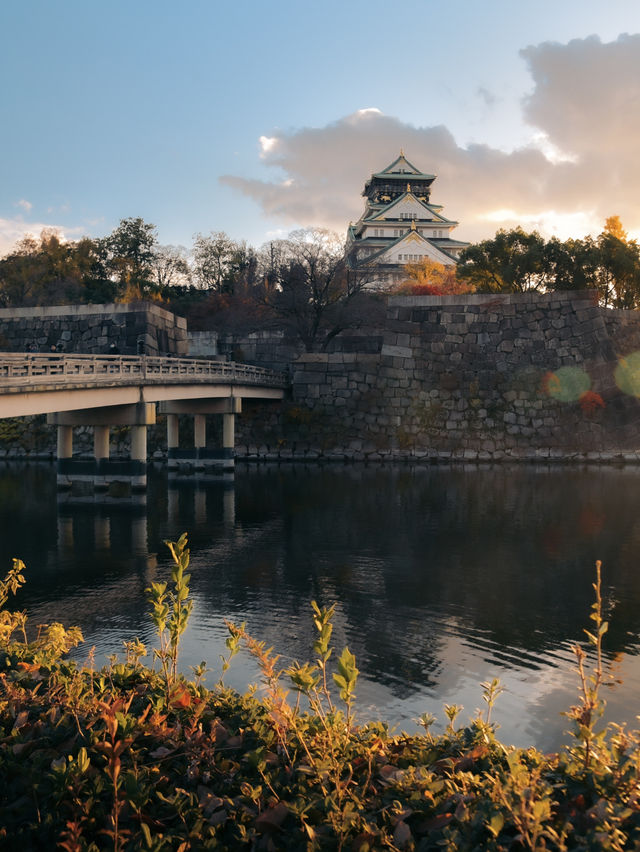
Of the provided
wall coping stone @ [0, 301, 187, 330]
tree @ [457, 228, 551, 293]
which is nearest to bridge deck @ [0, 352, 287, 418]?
wall coping stone @ [0, 301, 187, 330]

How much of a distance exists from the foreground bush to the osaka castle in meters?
68.4

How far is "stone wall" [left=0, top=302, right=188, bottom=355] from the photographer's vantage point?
50281 mm

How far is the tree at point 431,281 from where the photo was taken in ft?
215

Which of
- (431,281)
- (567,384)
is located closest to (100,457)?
(567,384)

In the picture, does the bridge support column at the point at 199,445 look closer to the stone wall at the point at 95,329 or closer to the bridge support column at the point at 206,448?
the bridge support column at the point at 206,448

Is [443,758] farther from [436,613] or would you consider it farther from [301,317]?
[301,317]

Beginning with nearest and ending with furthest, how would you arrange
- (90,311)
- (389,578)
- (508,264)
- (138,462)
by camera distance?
(389,578) < (138,462) < (90,311) < (508,264)

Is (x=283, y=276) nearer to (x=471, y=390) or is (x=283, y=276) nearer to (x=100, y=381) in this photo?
(x=471, y=390)

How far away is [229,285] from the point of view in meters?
70.6

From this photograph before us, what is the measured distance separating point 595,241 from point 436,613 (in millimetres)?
49698

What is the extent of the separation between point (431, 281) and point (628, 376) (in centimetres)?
2590

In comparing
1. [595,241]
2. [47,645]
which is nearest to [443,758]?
[47,645]

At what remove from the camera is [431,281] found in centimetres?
7219

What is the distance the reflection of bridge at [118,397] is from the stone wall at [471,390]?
6.13 meters
